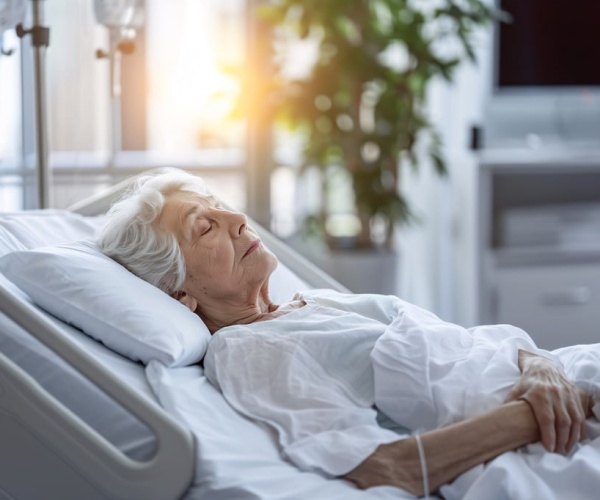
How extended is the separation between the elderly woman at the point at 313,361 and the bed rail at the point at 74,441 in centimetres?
15

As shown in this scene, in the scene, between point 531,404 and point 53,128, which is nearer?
point 531,404

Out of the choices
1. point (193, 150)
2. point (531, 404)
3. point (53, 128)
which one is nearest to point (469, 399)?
point (531, 404)

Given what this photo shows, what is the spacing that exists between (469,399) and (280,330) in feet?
0.97

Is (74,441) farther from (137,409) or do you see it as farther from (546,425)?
(546,425)

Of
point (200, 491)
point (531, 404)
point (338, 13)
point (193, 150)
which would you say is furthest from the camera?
point (193, 150)

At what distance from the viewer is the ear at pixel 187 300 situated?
155cm

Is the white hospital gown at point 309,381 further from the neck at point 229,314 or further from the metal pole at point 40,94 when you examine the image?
the metal pole at point 40,94

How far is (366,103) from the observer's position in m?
3.36

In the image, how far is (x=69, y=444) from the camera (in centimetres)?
120

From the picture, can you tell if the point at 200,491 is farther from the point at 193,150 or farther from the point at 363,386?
the point at 193,150

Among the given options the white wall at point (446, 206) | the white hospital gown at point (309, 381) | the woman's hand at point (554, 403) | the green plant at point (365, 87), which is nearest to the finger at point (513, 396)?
the woman's hand at point (554, 403)

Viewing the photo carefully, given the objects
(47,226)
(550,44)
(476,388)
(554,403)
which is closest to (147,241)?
(47,226)

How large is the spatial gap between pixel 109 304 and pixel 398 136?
2.01 meters

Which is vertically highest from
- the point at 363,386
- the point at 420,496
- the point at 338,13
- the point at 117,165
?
the point at 338,13
